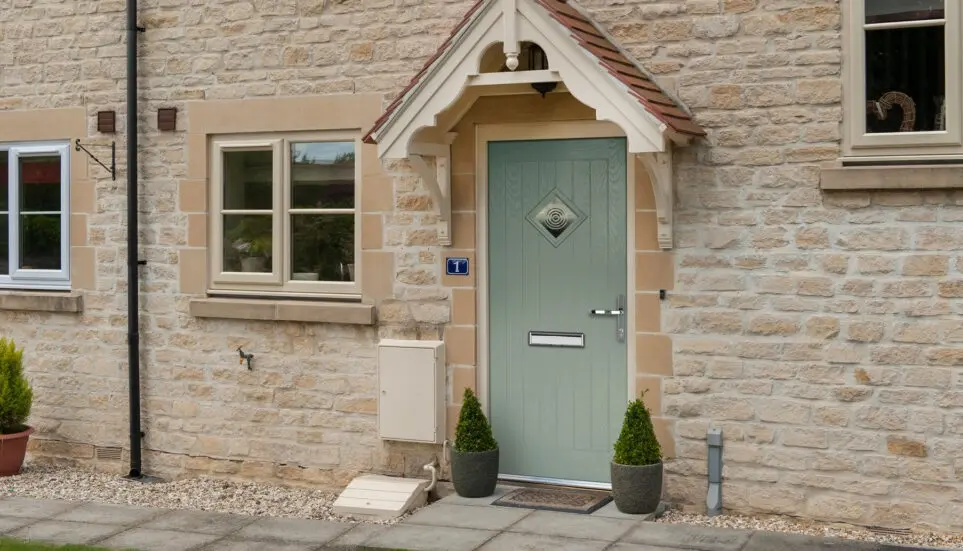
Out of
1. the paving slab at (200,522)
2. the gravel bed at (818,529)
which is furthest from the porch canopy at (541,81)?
the paving slab at (200,522)

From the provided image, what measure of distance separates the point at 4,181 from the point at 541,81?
5.54 m

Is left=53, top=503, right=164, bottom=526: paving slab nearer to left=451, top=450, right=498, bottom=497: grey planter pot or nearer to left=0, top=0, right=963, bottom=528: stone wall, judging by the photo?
left=0, top=0, right=963, bottom=528: stone wall

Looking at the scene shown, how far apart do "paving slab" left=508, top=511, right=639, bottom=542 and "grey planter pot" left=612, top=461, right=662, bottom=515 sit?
0.50ft

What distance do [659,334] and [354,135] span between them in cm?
282

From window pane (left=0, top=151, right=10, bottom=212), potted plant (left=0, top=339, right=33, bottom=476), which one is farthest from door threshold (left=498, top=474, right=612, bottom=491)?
window pane (left=0, top=151, right=10, bottom=212)

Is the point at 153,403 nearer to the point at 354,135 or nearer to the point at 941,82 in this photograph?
the point at 354,135

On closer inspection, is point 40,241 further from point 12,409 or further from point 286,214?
point 286,214

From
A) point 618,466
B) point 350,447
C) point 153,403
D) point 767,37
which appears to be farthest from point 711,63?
point 153,403

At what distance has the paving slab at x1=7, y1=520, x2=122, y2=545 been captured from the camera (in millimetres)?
7727

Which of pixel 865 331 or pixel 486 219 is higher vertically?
pixel 486 219

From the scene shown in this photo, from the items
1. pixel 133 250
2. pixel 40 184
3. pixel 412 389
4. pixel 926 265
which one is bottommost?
pixel 412 389

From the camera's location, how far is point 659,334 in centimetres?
811

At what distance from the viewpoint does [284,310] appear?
9.28 m

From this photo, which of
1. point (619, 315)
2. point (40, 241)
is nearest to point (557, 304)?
point (619, 315)
